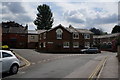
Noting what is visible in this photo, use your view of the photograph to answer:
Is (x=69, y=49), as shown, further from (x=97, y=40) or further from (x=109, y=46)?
(x=97, y=40)

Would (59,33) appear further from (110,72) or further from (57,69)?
(110,72)

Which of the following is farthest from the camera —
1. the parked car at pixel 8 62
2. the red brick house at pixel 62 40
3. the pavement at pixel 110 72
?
the red brick house at pixel 62 40

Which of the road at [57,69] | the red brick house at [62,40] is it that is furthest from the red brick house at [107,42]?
the road at [57,69]

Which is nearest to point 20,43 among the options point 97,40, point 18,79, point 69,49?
point 69,49

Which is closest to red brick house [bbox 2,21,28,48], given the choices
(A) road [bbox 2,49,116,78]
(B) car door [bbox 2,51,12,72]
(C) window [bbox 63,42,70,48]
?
(C) window [bbox 63,42,70,48]

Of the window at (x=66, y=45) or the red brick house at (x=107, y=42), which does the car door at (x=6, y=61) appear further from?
the red brick house at (x=107, y=42)

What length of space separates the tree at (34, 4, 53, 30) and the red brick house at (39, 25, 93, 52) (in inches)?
911

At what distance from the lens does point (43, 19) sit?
86.2 m

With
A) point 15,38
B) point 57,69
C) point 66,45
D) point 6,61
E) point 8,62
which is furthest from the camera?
point 15,38

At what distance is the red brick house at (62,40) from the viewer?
58812mm

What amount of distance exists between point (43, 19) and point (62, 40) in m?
28.2

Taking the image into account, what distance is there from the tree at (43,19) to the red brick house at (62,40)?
75.9ft

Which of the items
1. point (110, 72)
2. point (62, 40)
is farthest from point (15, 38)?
point (110, 72)

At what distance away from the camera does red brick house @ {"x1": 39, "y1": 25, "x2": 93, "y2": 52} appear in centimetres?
5881
